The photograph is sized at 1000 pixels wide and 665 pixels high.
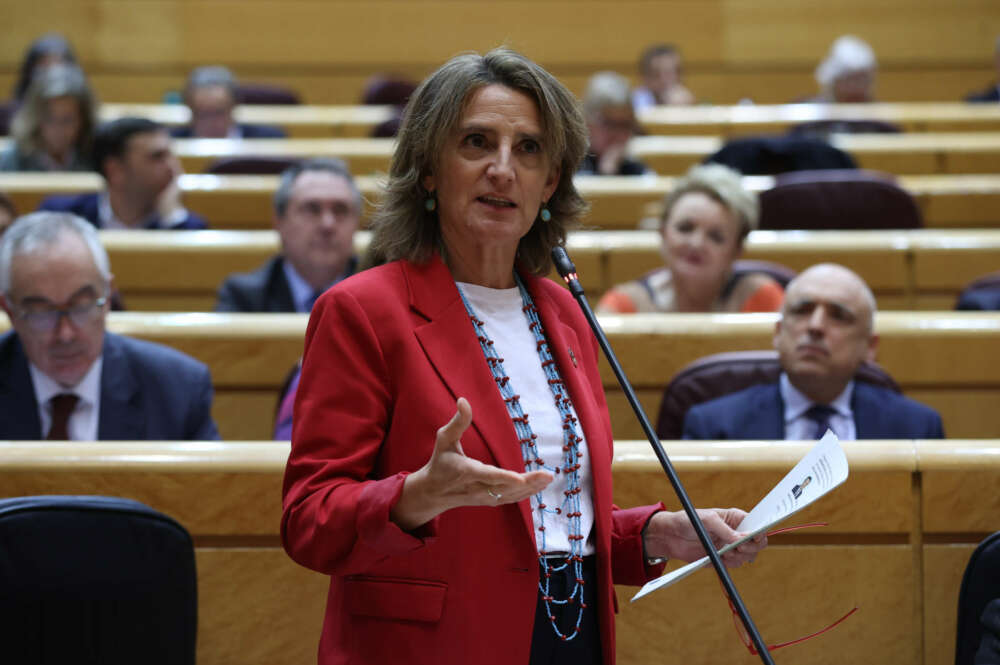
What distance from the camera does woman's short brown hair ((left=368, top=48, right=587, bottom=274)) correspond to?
82cm

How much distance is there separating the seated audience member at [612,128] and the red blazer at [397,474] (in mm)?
2379

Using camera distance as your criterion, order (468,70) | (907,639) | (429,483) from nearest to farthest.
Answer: (429,483)
(468,70)
(907,639)

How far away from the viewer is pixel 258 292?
84.4 inches

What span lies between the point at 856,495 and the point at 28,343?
104 centimetres

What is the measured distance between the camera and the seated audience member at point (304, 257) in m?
2.14

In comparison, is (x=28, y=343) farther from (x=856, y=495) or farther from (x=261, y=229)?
(x=261, y=229)

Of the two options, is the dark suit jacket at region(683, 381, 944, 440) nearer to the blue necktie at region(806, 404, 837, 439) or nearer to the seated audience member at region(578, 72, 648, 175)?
the blue necktie at region(806, 404, 837, 439)

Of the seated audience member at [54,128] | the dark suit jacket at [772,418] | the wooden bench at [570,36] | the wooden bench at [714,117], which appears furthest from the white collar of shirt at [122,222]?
the wooden bench at [570,36]

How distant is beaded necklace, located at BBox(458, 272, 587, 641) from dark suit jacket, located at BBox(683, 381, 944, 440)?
0.80m

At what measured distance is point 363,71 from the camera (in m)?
4.78

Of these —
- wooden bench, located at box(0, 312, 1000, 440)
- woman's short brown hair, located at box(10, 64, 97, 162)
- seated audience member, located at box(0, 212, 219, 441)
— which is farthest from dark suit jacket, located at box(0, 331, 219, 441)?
woman's short brown hair, located at box(10, 64, 97, 162)

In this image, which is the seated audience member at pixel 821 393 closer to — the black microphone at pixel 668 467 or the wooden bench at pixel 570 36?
the black microphone at pixel 668 467

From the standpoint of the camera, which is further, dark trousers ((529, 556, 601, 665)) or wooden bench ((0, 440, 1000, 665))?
wooden bench ((0, 440, 1000, 665))

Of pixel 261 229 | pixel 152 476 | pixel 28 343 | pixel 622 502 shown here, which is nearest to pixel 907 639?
pixel 622 502
